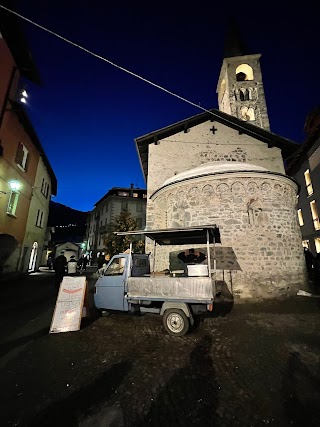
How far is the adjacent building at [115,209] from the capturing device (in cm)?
3372

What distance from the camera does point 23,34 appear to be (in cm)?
1033

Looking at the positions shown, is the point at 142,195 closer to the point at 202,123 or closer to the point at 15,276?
the point at 202,123

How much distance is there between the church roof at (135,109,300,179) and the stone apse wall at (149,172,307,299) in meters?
8.09

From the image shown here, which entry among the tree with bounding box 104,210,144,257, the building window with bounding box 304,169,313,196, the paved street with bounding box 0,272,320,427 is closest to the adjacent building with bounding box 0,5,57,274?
the tree with bounding box 104,210,144,257

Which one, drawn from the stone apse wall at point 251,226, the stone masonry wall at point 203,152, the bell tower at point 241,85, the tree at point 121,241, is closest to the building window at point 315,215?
the stone masonry wall at point 203,152

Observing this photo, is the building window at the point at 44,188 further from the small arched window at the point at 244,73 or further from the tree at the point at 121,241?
the small arched window at the point at 244,73

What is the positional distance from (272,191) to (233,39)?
35229 millimetres

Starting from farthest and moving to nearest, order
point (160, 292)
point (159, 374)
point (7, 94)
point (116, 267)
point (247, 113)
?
point (247, 113)
point (7, 94)
point (116, 267)
point (160, 292)
point (159, 374)

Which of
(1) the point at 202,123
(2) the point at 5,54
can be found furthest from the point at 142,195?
(2) the point at 5,54

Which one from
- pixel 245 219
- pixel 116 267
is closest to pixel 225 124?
pixel 245 219

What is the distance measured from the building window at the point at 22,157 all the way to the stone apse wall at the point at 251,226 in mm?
10948

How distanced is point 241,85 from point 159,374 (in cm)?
3408

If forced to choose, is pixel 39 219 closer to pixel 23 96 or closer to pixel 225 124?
pixel 23 96

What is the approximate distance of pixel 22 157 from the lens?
12.9 metres
